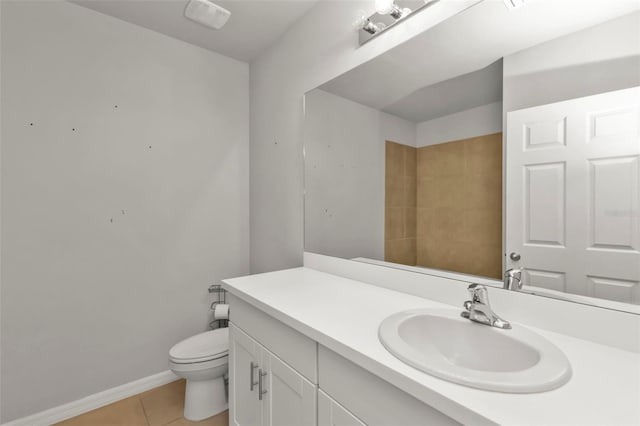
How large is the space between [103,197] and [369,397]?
1.97 meters

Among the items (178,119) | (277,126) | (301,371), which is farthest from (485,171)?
(178,119)

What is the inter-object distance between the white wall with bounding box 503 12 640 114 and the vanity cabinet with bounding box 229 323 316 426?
1179mm

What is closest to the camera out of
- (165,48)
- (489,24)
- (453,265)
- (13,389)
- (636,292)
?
(636,292)

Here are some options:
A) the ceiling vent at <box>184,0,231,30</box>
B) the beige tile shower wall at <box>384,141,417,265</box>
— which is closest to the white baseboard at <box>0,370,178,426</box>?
the beige tile shower wall at <box>384,141,417,265</box>

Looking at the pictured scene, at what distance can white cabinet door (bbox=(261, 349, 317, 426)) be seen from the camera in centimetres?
94

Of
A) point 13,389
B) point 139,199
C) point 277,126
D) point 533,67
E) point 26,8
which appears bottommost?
point 13,389

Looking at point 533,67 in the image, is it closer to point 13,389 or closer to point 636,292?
point 636,292

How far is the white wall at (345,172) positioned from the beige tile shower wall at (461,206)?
0.19 m

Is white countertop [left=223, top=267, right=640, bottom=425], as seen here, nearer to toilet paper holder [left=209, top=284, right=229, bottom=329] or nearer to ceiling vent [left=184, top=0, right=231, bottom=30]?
toilet paper holder [left=209, top=284, right=229, bottom=329]

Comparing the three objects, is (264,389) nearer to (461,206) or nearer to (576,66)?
(461,206)

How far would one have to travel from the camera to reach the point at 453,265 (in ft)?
3.79

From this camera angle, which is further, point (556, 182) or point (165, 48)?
point (165, 48)

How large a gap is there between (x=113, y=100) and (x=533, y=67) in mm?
2264

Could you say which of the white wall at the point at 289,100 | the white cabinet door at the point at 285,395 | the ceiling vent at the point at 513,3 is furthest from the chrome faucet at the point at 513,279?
the white wall at the point at 289,100
